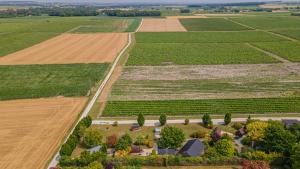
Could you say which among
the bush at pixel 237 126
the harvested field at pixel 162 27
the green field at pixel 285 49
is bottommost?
the bush at pixel 237 126

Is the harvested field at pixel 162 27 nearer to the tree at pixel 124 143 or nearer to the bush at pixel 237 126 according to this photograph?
the bush at pixel 237 126

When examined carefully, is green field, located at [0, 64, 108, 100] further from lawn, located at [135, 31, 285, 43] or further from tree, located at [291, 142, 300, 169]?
lawn, located at [135, 31, 285, 43]

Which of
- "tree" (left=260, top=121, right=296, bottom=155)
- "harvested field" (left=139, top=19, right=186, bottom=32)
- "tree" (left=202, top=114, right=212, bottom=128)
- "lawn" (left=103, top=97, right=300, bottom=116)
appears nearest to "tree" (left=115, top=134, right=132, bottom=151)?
"lawn" (left=103, top=97, right=300, bottom=116)

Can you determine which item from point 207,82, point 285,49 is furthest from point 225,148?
point 285,49

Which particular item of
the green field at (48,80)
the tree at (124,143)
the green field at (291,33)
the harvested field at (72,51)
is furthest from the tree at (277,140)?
the green field at (291,33)

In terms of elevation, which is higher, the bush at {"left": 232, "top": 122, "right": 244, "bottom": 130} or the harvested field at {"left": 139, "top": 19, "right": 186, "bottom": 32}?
the harvested field at {"left": 139, "top": 19, "right": 186, "bottom": 32}

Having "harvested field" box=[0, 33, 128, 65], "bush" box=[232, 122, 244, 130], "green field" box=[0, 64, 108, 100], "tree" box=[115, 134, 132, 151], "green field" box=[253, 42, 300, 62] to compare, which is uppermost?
"green field" box=[253, 42, 300, 62]
